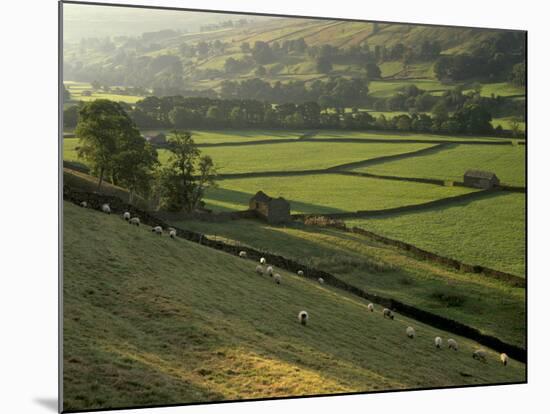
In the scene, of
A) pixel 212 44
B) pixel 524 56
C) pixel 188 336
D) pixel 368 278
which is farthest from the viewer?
pixel 524 56

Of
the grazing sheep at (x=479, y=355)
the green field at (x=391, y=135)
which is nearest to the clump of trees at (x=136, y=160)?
the green field at (x=391, y=135)

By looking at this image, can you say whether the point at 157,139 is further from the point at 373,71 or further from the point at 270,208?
the point at 373,71

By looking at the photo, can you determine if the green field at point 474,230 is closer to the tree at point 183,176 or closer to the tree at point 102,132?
the tree at point 183,176

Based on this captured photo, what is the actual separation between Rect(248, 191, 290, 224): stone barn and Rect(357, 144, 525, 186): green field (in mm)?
1677

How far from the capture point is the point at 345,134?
13734 mm

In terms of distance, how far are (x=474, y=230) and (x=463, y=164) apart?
1.11 meters

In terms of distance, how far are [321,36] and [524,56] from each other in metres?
3.65

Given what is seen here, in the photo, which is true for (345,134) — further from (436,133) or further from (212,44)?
(212,44)

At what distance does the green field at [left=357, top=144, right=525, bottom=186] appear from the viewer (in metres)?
13.9

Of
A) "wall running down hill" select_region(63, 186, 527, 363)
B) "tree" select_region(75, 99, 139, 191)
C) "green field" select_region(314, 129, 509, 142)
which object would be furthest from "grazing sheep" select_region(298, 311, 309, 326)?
"tree" select_region(75, 99, 139, 191)

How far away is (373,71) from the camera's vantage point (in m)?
13.7

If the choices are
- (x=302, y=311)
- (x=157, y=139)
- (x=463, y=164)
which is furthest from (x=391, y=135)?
(x=157, y=139)

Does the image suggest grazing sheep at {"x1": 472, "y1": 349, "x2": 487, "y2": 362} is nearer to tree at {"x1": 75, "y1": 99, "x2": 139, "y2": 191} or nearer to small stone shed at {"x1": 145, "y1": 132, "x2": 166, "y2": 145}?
small stone shed at {"x1": 145, "y1": 132, "x2": 166, "y2": 145}

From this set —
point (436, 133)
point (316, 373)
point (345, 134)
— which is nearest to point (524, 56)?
point (436, 133)
